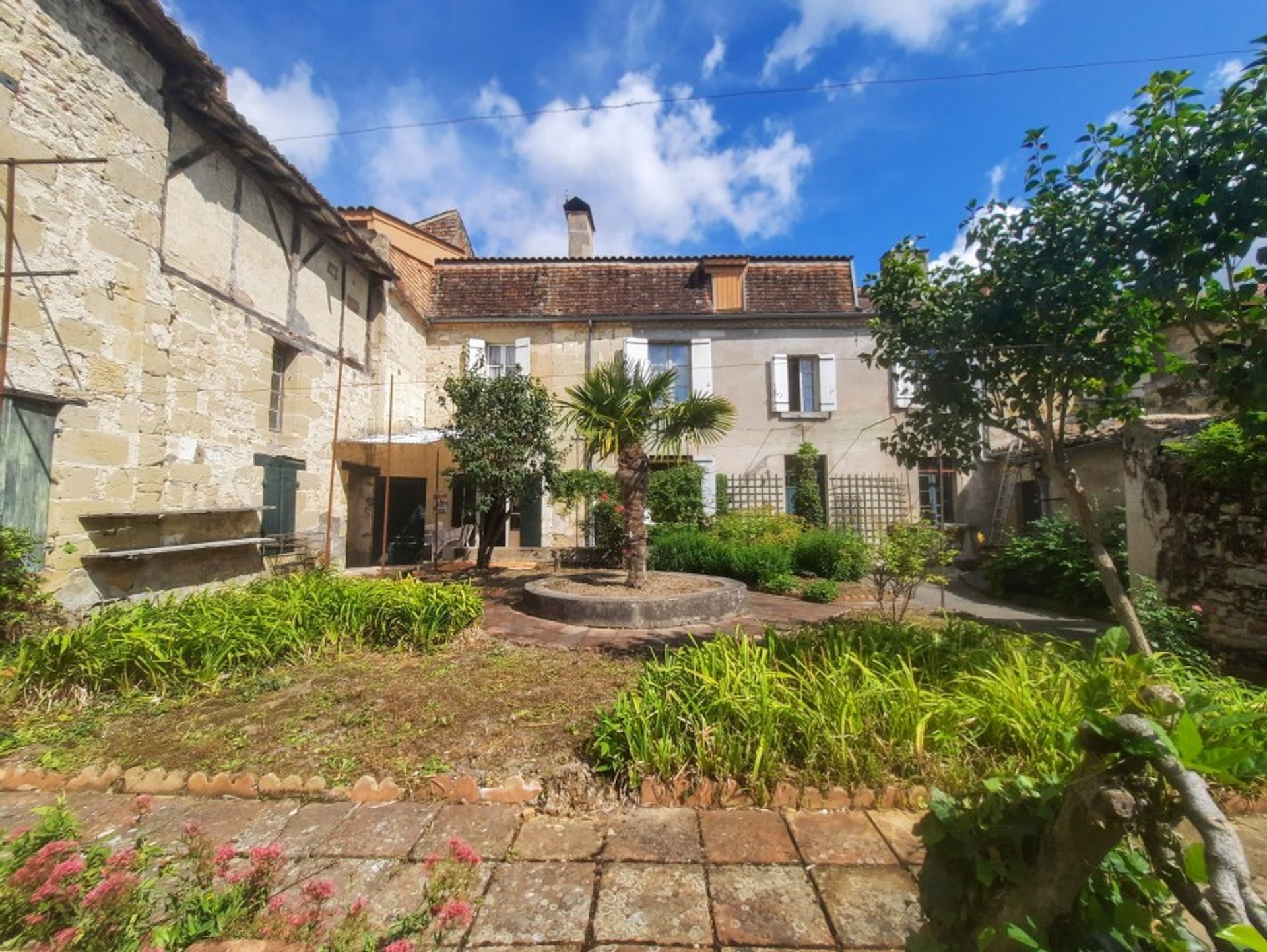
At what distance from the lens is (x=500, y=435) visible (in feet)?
31.3

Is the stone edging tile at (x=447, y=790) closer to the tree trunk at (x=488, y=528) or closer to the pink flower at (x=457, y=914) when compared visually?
the pink flower at (x=457, y=914)

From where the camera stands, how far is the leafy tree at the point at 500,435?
31.1 ft

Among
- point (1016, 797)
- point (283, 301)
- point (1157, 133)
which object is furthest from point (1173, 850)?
point (283, 301)

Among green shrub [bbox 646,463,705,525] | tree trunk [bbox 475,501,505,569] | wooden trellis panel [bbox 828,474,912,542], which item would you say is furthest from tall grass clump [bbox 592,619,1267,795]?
wooden trellis panel [bbox 828,474,912,542]

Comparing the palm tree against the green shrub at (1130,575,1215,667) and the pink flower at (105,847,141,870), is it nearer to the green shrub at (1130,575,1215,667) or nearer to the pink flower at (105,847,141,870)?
the green shrub at (1130,575,1215,667)

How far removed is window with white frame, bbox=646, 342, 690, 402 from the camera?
13266 millimetres

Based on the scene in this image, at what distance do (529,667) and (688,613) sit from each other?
2.19 m

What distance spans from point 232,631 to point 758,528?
873 cm

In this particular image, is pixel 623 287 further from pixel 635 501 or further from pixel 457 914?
pixel 457 914

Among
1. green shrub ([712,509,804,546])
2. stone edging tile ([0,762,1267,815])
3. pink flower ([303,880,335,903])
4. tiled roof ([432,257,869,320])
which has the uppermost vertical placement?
tiled roof ([432,257,869,320])

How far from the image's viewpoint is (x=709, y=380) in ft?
43.1

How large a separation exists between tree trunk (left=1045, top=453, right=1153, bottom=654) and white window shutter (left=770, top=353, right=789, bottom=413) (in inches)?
368

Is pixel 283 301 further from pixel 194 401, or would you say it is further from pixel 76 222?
pixel 76 222

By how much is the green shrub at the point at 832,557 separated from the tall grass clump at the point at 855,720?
5.79 meters
